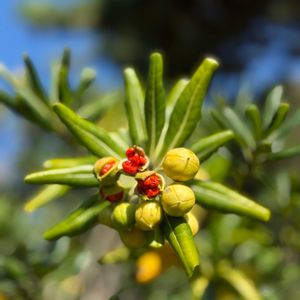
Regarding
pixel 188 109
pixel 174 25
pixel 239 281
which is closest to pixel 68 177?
pixel 188 109

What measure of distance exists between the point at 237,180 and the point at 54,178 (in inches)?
12.6

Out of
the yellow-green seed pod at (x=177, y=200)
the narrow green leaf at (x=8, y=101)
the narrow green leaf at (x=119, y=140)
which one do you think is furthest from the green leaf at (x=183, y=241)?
the narrow green leaf at (x=8, y=101)

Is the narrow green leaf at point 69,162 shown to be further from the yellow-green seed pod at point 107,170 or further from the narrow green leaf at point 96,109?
the narrow green leaf at point 96,109

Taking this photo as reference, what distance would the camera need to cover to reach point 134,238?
2.25 feet

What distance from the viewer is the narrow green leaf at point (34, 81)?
92 cm

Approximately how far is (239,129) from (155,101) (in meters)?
0.18

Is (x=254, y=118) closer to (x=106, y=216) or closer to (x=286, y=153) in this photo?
(x=286, y=153)

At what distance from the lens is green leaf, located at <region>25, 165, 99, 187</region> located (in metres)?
0.68

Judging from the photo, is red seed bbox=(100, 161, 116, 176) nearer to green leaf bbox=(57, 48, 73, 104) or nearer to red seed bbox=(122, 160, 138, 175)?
red seed bbox=(122, 160, 138, 175)

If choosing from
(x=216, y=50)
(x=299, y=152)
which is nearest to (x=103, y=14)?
(x=216, y=50)

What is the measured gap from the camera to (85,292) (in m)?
1.13

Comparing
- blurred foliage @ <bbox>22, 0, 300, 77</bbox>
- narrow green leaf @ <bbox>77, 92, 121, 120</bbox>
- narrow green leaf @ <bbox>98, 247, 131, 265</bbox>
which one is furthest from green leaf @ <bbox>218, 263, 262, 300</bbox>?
blurred foliage @ <bbox>22, 0, 300, 77</bbox>

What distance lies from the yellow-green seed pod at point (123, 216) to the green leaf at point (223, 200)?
0.07 m

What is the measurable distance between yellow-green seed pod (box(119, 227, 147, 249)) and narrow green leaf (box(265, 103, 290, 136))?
8.4 inches
